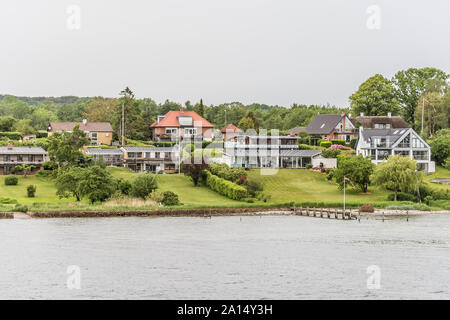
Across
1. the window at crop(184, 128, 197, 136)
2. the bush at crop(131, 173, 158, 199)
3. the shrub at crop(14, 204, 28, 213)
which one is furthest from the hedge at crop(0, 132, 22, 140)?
the shrub at crop(14, 204, 28, 213)

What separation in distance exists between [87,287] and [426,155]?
2681 inches

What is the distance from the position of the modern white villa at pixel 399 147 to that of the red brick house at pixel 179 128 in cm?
2984

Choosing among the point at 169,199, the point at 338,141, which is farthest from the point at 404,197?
the point at 338,141

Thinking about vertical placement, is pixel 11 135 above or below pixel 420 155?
above

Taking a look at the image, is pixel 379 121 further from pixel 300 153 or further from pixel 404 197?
pixel 404 197

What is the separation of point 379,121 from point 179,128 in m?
33.3

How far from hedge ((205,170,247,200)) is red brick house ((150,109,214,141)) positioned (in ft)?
117

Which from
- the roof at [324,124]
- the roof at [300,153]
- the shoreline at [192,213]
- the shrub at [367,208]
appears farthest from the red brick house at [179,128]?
the shrub at [367,208]

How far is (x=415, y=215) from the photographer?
250 feet

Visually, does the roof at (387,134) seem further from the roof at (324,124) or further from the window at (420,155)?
the roof at (324,124)

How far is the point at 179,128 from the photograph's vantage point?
122 meters

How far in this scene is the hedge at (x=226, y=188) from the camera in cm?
7962

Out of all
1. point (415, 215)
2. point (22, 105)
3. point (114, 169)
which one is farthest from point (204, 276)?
point (22, 105)
